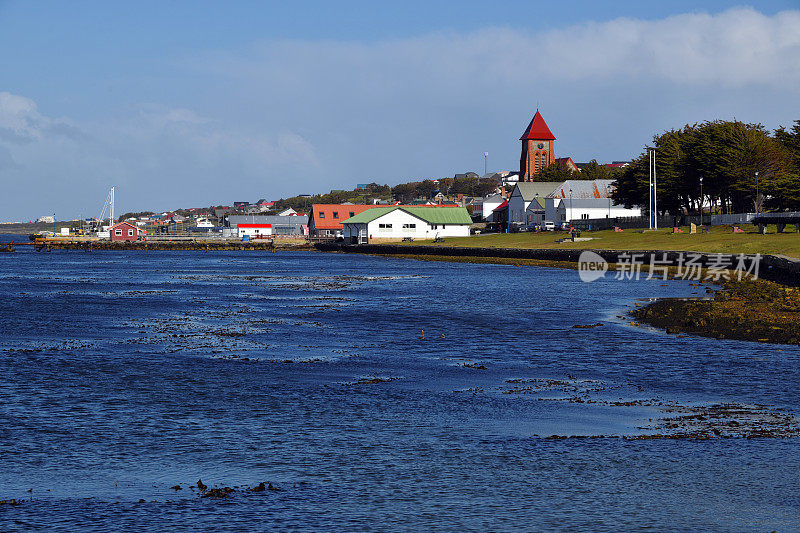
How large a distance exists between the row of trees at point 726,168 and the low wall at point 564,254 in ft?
73.2

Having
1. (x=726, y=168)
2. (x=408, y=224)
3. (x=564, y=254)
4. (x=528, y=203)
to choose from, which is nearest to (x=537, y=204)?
(x=528, y=203)

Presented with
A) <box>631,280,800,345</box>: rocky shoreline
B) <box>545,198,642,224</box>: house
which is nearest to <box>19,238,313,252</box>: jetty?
<box>545,198,642,224</box>: house

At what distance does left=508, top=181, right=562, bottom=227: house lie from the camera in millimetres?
152500

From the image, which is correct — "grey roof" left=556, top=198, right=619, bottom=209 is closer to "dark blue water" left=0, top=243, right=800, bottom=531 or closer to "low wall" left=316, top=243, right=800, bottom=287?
"low wall" left=316, top=243, right=800, bottom=287

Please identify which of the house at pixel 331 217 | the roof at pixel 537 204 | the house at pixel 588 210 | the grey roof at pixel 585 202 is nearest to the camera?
the house at pixel 588 210

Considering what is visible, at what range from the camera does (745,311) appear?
112 ft

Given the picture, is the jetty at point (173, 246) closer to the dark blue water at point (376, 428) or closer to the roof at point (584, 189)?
the roof at point (584, 189)

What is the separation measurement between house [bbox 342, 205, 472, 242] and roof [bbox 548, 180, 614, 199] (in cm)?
1796

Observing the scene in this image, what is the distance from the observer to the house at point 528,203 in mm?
152500

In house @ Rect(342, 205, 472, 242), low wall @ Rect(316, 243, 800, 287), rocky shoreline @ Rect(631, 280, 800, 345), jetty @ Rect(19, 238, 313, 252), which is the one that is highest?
house @ Rect(342, 205, 472, 242)

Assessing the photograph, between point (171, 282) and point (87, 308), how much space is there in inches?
953

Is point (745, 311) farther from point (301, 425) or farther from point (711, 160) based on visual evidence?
point (711, 160)

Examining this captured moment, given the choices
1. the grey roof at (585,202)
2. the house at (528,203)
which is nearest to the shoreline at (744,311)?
the grey roof at (585,202)

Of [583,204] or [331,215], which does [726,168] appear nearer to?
[583,204]
